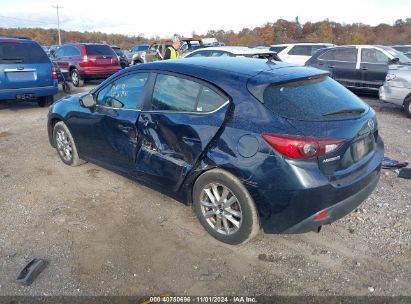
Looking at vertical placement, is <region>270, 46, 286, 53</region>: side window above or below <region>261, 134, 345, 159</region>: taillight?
above

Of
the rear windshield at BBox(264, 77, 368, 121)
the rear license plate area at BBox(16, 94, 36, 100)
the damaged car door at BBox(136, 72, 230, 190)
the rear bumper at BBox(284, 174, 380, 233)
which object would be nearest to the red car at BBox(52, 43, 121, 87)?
the rear license plate area at BBox(16, 94, 36, 100)

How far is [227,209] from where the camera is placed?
3.14m

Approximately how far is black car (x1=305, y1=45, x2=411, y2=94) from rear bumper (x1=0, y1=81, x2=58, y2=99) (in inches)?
302

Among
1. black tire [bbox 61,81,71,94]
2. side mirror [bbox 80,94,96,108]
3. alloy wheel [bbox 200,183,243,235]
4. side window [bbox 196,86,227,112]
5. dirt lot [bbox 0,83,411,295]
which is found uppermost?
side window [bbox 196,86,227,112]

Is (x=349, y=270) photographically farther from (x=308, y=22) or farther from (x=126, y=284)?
(x=308, y=22)

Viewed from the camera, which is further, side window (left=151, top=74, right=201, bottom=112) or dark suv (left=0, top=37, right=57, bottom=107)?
dark suv (left=0, top=37, right=57, bottom=107)

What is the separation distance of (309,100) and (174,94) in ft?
4.19

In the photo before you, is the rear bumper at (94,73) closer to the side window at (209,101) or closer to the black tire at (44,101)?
the black tire at (44,101)

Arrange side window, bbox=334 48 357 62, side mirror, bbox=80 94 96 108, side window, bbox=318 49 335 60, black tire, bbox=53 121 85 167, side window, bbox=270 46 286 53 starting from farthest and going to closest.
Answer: side window, bbox=270 46 286 53 → side window, bbox=318 49 335 60 → side window, bbox=334 48 357 62 → black tire, bbox=53 121 85 167 → side mirror, bbox=80 94 96 108

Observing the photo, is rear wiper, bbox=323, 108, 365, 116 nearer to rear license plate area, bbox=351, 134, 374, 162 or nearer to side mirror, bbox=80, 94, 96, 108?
rear license plate area, bbox=351, 134, 374, 162

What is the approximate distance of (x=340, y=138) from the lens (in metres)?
2.81

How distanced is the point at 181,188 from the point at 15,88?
6.51 metres

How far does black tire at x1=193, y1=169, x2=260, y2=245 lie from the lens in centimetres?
296

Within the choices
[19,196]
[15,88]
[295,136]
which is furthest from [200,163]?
[15,88]
